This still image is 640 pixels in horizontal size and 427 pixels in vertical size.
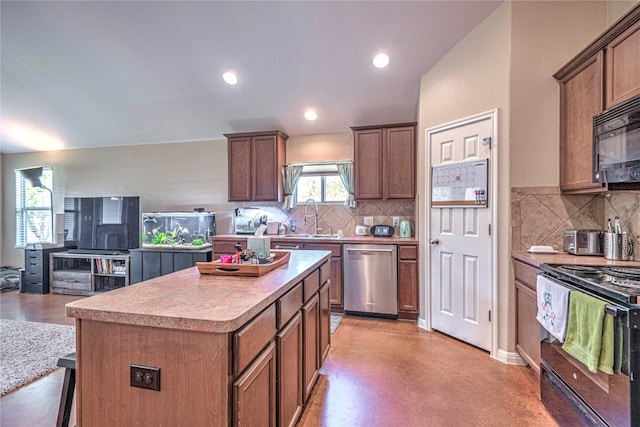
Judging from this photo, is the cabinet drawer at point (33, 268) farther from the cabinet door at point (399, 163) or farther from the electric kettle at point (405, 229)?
the electric kettle at point (405, 229)

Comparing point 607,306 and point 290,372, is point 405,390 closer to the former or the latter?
point 290,372

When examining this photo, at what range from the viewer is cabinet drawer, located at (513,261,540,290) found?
216 centimetres

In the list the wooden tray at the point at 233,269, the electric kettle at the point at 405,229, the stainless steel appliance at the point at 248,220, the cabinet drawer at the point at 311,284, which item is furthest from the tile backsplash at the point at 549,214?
the stainless steel appliance at the point at 248,220

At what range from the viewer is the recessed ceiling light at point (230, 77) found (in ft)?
11.6

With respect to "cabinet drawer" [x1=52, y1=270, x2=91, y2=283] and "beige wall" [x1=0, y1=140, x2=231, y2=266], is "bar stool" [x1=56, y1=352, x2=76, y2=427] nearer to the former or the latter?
"beige wall" [x1=0, y1=140, x2=231, y2=266]

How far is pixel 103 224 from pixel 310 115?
398 centimetres

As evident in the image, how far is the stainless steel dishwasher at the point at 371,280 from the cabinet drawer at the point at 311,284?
1.50 metres

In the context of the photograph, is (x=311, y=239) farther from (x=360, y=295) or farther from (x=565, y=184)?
(x=565, y=184)

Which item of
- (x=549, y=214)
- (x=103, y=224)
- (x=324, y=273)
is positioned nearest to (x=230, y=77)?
(x=324, y=273)

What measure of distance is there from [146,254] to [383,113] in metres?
4.04

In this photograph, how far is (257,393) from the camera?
3.90 ft

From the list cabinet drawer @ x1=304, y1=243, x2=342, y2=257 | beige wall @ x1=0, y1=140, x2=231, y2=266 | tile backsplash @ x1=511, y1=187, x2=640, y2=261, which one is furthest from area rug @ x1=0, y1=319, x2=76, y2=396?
tile backsplash @ x1=511, y1=187, x2=640, y2=261

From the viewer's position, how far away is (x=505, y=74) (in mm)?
2543

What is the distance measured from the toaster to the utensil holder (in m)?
0.09
